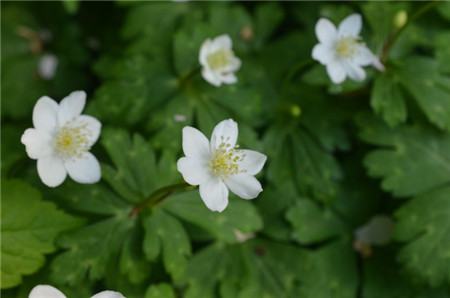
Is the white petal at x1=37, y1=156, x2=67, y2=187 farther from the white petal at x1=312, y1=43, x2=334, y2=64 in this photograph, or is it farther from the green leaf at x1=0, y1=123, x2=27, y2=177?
the white petal at x1=312, y1=43, x2=334, y2=64

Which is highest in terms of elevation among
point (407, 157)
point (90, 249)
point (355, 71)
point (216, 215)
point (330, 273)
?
point (355, 71)

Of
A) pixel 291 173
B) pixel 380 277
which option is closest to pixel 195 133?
pixel 291 173

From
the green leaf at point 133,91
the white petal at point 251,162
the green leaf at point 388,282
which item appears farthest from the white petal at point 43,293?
the green leaf at point 388,282

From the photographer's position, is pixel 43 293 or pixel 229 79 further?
pixel 229 79

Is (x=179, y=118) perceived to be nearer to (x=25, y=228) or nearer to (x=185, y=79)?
(x=185, y=79)

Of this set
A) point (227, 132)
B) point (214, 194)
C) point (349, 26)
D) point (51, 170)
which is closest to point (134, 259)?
point (51, 170)

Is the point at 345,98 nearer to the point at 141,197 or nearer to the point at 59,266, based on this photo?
the point at 141,197

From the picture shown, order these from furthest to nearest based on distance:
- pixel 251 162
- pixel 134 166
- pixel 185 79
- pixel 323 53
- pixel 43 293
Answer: pixel 185 79 → pixel 323 53 → pixel 134 166 → pixel 251 162 → pixel 43 293
